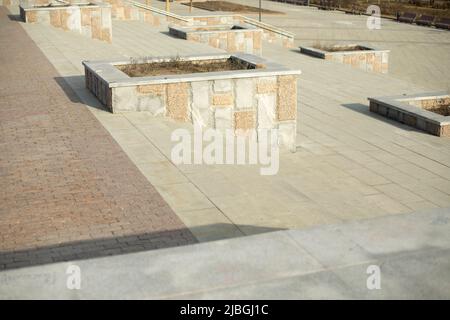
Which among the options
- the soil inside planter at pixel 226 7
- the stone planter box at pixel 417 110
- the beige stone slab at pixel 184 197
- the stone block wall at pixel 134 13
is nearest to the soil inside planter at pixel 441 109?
the stone planter box at pixel 417 110

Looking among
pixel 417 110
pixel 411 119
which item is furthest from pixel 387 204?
pixel 417 110

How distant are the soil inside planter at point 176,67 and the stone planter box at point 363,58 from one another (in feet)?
29.7

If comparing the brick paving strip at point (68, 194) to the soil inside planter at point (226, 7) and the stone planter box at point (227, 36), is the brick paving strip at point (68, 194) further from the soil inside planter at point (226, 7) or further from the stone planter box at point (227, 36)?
the soil inside planter at point (226, 7)

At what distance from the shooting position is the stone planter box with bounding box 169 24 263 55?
20578 millimetres

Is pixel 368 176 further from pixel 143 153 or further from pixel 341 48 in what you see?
pixel 341 48

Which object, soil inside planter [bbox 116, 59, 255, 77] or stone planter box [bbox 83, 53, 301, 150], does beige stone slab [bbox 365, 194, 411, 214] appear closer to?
stone planter box [bbox 83, 53, 301, 150]

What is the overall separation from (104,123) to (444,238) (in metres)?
6.07

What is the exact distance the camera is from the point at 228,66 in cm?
1208

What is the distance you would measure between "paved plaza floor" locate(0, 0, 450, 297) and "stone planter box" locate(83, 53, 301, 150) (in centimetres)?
28

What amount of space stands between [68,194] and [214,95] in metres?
4.14

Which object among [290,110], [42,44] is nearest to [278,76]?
[290,110]

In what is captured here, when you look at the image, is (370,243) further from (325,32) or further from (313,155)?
(325,32)

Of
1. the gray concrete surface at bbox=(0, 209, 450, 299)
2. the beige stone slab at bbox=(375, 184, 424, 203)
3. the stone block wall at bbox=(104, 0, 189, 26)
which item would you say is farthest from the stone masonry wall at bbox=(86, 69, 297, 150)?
the stone block wall at bbox=(104, 0, 189, 26)

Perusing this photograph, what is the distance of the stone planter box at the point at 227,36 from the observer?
67.5ft
